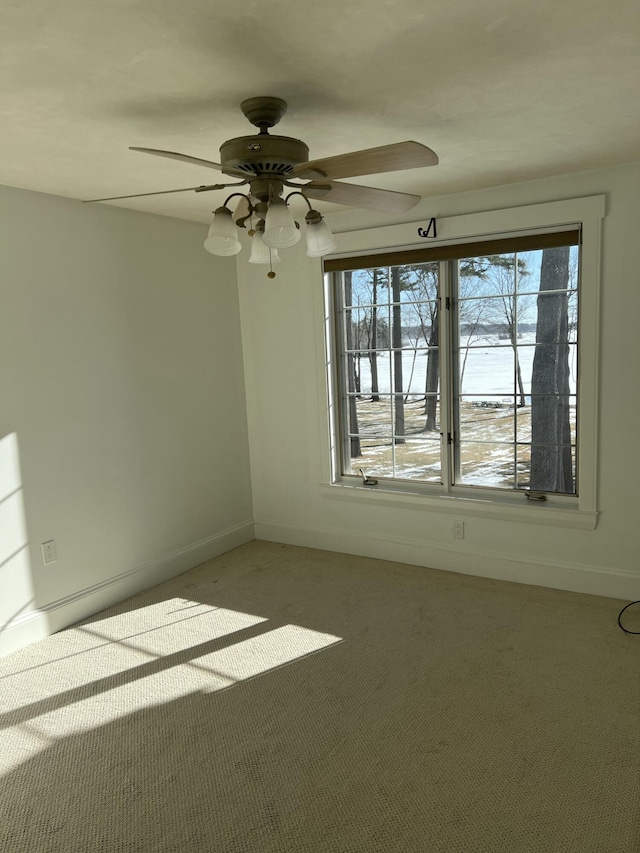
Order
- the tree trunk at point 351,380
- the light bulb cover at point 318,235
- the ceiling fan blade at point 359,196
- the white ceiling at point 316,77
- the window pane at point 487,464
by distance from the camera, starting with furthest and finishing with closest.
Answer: the tree trunk at point 351,380 → the window pane at point 487,464 → the light bulb cover at point 318,235 → the ceiling fan blade at point 359,196 → the white ceiling at point 316,77

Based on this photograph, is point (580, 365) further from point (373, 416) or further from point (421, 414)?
point (373, 416)

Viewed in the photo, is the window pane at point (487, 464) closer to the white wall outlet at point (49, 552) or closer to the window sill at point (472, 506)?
the window sill at point (472, 506)

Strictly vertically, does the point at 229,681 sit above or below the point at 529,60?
below

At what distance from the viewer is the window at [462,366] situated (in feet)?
11.9

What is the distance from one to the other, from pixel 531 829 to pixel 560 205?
2871 millimetres

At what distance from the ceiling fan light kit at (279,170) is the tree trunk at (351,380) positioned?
1.92 meters

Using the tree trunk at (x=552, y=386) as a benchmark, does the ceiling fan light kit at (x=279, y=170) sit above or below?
above

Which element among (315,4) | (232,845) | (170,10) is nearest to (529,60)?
(315,4)

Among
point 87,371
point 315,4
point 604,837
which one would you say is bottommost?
point 604,837

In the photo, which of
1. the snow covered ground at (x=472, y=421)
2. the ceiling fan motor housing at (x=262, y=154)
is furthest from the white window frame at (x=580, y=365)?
the ceiling fan motor housing at (x=262, y=154)

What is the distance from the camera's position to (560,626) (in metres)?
3.25

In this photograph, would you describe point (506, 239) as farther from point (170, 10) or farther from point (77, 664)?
point (77, 664)

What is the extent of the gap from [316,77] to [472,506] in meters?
2.68

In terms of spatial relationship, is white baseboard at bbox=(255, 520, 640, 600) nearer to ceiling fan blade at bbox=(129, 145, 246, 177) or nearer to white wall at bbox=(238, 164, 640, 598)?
white wall at bbox=(238, 164, 640, 598)
